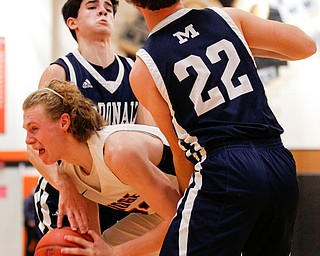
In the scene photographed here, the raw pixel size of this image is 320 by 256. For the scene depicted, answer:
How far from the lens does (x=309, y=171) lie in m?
4.63

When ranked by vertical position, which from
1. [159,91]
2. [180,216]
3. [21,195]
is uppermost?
[159,91]

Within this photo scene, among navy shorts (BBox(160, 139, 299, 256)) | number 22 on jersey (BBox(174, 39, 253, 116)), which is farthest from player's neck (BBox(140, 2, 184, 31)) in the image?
navy shorts (BBox(160, 139, 299, 256))

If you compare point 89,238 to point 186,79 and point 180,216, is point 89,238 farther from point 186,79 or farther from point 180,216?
point 186,79

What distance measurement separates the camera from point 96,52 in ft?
13.2

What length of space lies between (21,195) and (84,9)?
1.72m

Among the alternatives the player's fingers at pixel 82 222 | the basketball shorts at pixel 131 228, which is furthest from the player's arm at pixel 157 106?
the basketball shorts at pixel 131 228

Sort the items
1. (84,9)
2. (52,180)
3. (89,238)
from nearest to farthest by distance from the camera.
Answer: (89,238) < (52,180) < (84,9)

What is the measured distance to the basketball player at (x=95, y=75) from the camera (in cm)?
379

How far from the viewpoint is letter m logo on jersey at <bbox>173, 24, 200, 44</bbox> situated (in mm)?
2424

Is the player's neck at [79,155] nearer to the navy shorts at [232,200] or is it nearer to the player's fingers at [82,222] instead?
the player's fingers at [82,222]

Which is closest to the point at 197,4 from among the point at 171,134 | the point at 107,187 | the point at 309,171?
the point at 309,171

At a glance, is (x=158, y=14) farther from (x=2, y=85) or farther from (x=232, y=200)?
(x=2, y=85)

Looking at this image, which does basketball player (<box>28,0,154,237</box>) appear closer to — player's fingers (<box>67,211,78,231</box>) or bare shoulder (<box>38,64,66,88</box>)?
bare shoulder (<box>38,64,66,88</box>)

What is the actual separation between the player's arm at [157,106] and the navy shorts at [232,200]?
0.15 metres
